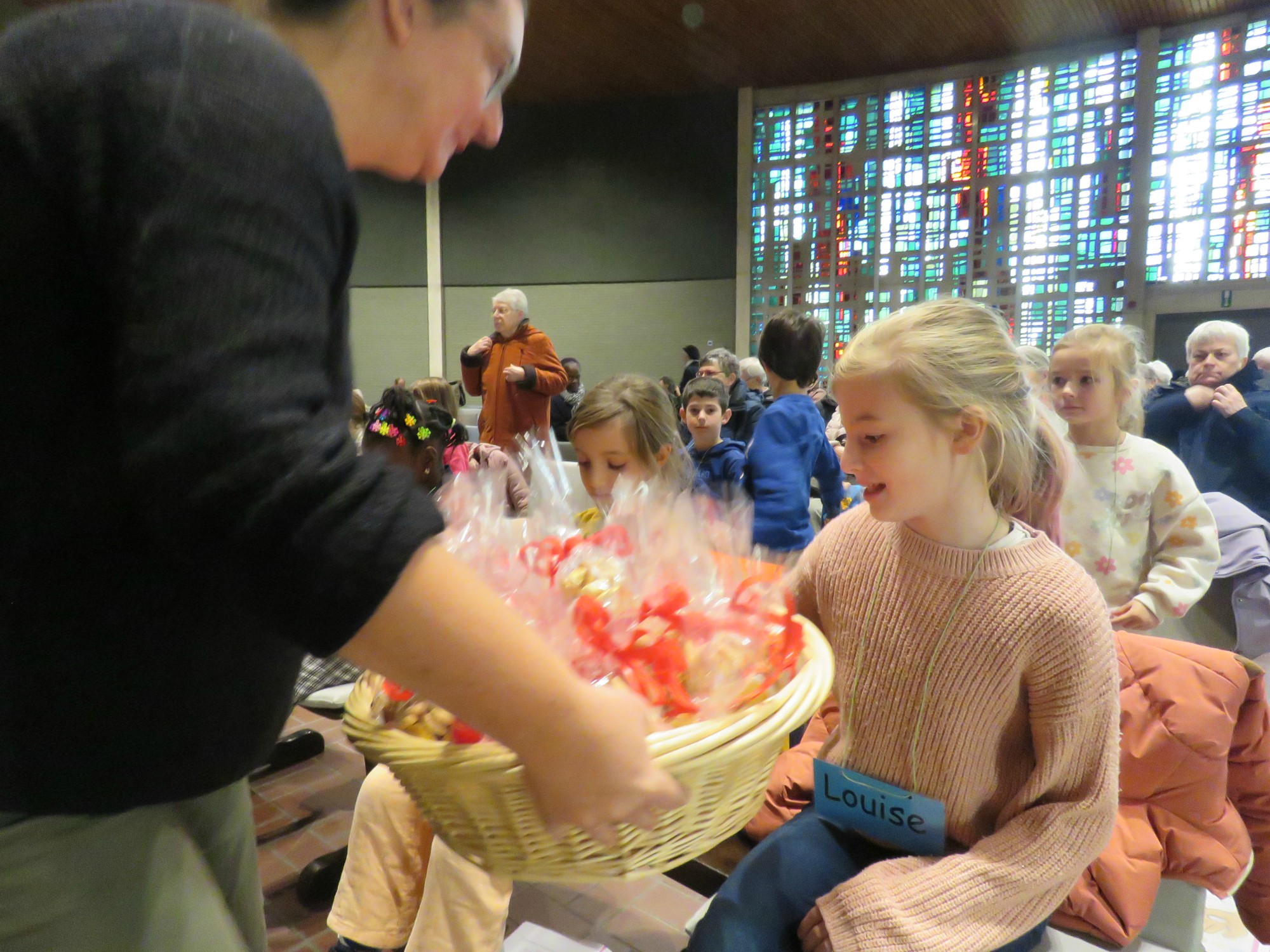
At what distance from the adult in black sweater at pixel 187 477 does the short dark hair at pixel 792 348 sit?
2365 millimetres

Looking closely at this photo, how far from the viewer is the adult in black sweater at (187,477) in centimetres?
44

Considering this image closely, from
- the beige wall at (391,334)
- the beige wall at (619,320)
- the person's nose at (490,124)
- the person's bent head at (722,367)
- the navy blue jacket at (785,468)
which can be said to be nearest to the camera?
the person's nose at (490,124)

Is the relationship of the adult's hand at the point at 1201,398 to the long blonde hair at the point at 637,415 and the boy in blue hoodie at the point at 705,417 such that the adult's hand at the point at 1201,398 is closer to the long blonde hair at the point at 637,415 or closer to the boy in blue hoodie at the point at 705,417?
the boy in blue hoodie at the point at 705,417

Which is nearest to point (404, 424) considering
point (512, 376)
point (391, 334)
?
point (512, 376)

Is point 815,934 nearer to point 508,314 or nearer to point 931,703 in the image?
point 931,703

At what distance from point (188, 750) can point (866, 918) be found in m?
0.84

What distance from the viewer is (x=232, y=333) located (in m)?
0.43

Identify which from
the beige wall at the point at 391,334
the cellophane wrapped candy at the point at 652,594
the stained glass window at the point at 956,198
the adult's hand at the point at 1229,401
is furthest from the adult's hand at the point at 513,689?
the beige wall at the point at 391,334

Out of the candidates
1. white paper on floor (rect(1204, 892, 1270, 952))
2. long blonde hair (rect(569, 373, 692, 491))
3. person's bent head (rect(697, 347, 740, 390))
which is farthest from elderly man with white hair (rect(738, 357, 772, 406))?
white paper on floor (rect(1204, 892, 1270, 952))

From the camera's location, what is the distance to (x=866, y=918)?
1038 millimetres

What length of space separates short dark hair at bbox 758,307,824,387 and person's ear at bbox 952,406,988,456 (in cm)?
171

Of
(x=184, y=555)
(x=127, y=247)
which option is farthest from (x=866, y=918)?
(x=127, y=247)

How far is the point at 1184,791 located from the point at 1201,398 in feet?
9.17

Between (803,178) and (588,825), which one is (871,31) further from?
(588,825)
